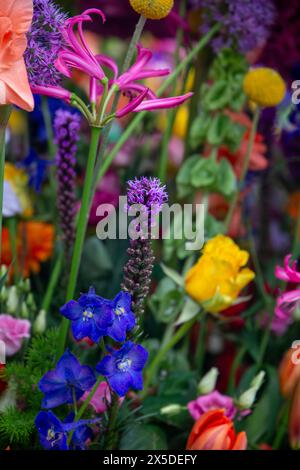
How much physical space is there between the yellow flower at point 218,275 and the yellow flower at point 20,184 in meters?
0.21

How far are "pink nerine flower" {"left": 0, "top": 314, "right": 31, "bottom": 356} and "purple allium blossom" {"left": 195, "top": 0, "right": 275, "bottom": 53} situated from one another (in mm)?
310

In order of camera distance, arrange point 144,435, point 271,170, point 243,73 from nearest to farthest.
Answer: point 144,435
point 243,73
point 271,170

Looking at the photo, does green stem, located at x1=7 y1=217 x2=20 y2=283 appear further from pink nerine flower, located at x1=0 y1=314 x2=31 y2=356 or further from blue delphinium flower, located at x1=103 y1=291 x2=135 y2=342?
blue delphinium flower, located at x1=103 y1=291 x2=135 y2=342

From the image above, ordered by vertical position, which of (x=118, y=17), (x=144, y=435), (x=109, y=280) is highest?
(x=118, y=17)

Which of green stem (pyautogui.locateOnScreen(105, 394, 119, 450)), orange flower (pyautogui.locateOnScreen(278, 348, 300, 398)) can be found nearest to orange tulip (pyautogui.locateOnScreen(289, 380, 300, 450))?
orange flower (pyautogui.locateOnScreen(278, 348, 300, 398))

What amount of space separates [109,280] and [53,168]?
0.13 m

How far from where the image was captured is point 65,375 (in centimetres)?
45

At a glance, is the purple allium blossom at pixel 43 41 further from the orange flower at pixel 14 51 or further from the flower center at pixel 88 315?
the flower center at pixel 88 315

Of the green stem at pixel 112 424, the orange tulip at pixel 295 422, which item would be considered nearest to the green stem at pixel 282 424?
the orange tulip at pixel 295 422

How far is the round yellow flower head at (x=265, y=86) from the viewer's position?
1.96 ft

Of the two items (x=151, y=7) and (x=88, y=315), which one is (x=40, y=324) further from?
(x=151, y=7)

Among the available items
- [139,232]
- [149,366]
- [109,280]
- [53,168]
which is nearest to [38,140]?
[53,168]

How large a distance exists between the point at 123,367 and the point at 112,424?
2.8 inches
